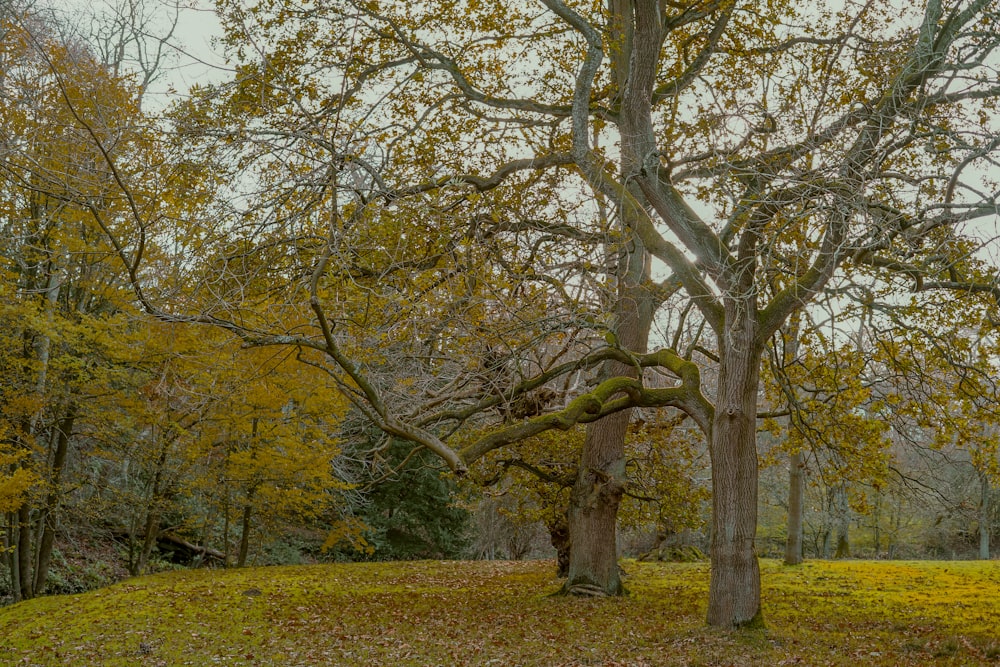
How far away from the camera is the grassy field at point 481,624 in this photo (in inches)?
348

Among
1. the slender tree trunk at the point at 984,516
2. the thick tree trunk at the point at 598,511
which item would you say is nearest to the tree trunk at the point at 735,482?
the thick tree trunk at the point at 598,511

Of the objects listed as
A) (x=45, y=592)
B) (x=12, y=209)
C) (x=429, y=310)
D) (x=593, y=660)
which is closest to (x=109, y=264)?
(x=12, y=209)

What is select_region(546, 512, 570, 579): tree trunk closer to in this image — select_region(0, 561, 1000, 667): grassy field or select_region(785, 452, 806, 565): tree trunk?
select_region(0, 561, 1000, 667): grassy field

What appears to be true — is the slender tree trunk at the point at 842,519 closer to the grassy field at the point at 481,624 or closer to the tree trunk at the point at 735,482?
the grassy field at the point at 481,624

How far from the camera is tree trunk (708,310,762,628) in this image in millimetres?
9945

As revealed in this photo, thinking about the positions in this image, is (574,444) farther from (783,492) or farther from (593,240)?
(783,492)

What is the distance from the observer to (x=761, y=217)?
959 cm

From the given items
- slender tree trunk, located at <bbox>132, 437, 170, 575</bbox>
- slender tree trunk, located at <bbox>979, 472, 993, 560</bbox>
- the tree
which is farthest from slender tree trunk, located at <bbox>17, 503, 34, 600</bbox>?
slender tree trunk, located at <bbox>979, 472, 993, 560</bbox>

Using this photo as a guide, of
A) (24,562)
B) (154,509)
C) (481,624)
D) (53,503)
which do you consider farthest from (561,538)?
(24,562)

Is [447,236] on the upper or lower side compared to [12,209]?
lower

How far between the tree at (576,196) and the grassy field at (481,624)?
1464mm

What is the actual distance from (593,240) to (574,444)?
256 inches

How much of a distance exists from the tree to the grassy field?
1464 mm

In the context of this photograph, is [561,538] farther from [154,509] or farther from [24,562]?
[24,562]
